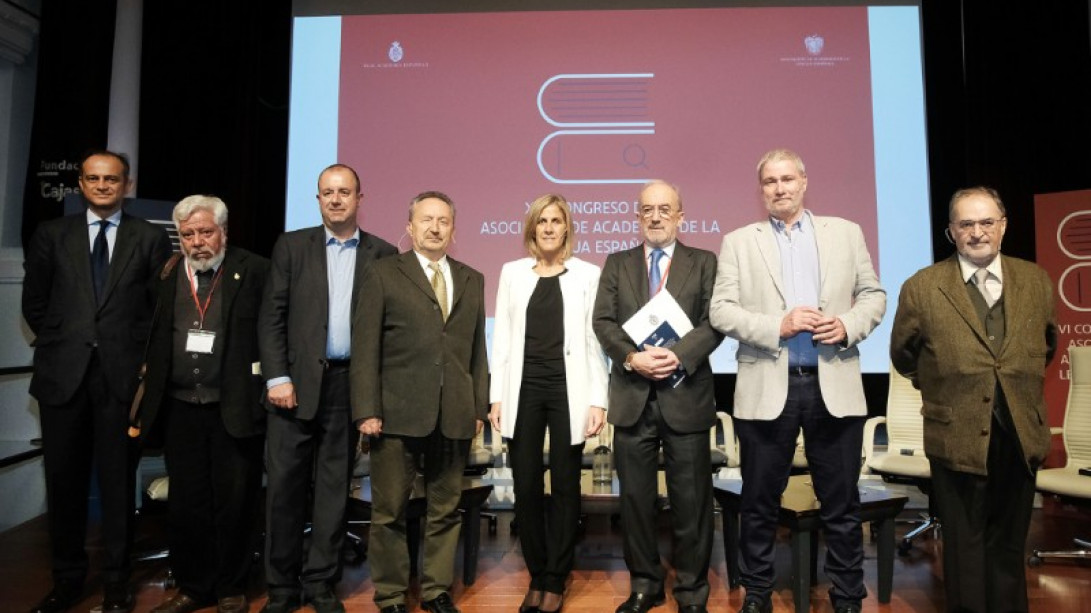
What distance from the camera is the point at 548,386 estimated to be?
2703mm

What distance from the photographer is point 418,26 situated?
487 cm

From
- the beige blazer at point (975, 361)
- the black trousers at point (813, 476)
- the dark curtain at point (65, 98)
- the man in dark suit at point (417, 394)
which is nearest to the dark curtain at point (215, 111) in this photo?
the dark curtain at point (65, 98)

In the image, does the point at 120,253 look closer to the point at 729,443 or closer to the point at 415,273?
the point at 415,273

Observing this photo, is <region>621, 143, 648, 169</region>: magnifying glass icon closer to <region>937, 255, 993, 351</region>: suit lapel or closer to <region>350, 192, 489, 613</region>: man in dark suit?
<region>350, 192, 489, 613</region>: man in dark suit

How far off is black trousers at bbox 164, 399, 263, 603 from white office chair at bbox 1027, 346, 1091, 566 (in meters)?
3.69

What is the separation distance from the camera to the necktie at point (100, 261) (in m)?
2.90

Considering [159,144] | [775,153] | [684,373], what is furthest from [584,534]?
[159,144]

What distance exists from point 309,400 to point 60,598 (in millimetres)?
1278

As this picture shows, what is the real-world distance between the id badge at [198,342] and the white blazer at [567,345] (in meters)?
1.08

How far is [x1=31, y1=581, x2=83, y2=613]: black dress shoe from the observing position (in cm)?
276

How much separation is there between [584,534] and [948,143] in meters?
3.56

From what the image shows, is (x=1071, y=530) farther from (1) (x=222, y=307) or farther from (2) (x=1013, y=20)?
(1) (x=222, y=307)

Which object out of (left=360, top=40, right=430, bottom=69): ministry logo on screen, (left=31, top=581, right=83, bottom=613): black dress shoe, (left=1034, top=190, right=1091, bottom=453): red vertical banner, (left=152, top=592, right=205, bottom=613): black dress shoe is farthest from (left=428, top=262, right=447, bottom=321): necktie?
(left=1034, top=190, right=1091, bottom=453): red vertical banner

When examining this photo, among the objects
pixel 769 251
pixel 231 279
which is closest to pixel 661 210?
pixel 769 251
